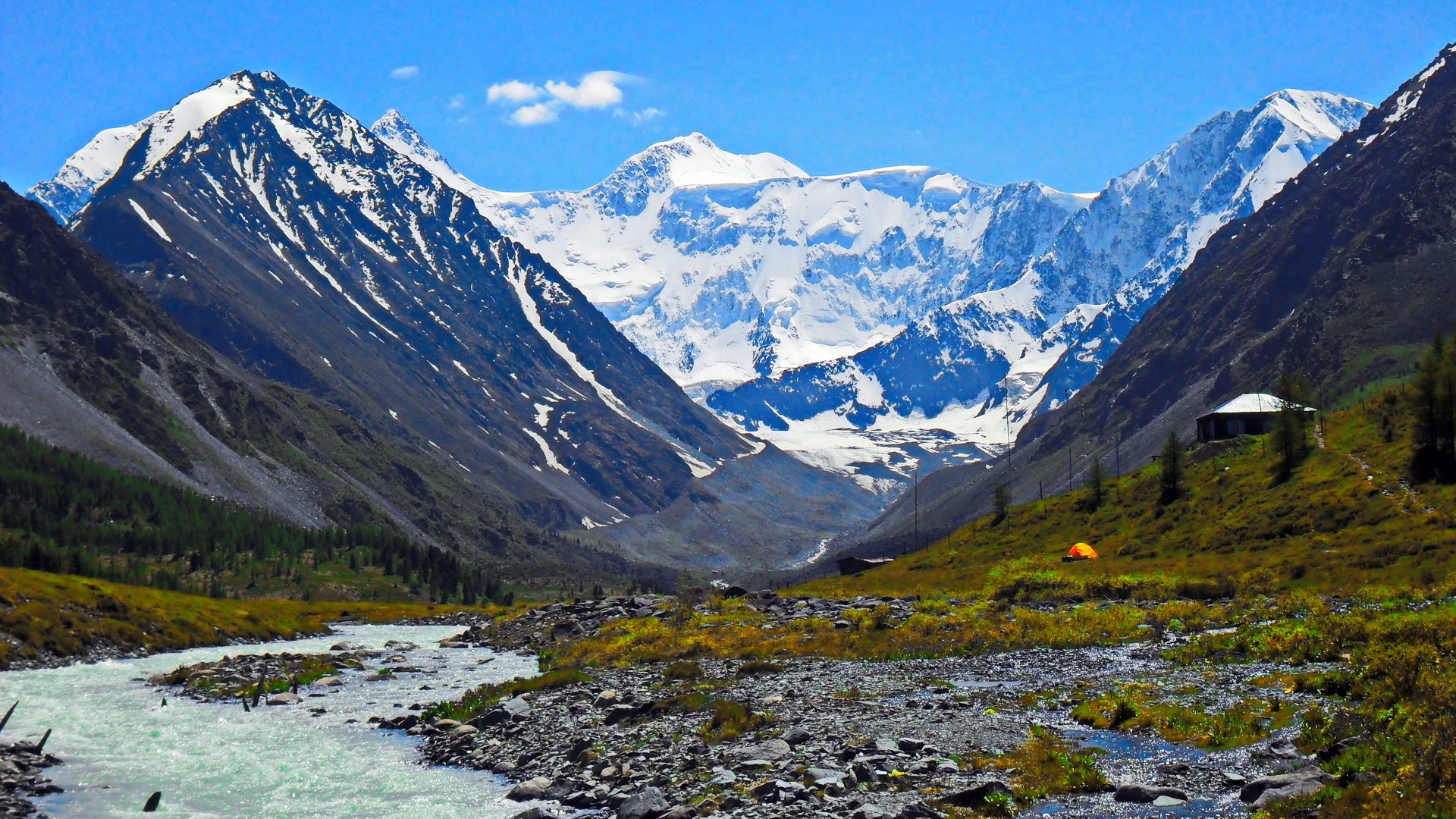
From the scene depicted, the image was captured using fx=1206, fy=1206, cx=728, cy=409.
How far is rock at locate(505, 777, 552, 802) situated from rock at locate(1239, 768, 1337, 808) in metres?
19.5

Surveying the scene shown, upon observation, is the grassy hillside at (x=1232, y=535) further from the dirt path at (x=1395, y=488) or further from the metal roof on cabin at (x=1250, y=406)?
the metal roof on cabin at (x=1250, y=406)

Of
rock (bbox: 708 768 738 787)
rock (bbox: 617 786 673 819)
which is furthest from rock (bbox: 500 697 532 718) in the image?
rock (bbox: 617 786 673 819)

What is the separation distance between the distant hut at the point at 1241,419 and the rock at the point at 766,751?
131426 millimetres

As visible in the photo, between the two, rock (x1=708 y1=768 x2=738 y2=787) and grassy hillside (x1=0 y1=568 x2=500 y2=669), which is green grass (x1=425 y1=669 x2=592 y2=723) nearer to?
rock (x1=708 y1=768 x2=738 y2=787)

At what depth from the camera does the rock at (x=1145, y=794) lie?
2877 centimetres

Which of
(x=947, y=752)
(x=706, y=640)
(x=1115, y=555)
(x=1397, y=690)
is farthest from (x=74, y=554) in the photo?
(x=1397, y=690)

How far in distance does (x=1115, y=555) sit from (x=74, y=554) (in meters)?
127

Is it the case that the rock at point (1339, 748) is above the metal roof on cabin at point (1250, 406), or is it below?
below

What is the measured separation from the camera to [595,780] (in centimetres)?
3628

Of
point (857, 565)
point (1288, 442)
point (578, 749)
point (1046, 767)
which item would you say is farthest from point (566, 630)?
point (857, 565)

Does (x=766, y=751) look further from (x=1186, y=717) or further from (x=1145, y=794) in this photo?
(x=1186, y=717)

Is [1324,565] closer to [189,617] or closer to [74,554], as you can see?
[189,617]

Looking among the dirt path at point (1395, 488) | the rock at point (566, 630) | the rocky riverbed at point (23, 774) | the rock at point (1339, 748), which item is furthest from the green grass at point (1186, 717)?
the dirt path at point (1395, 488)

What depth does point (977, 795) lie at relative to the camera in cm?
2961
